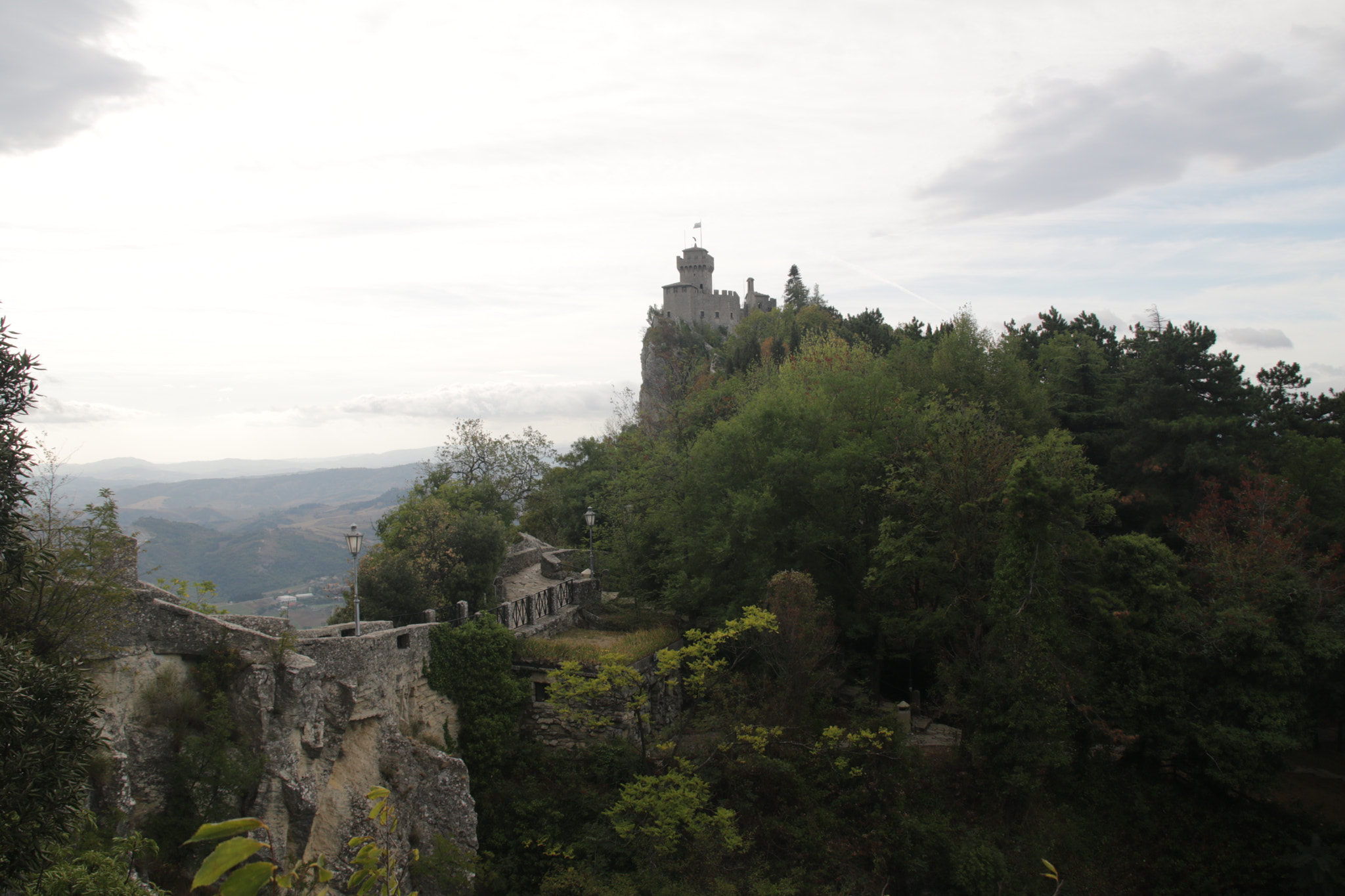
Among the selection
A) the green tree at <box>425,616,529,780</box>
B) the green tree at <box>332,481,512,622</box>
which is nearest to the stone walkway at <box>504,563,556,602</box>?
the green tree at <box>332,481,512,622</box>

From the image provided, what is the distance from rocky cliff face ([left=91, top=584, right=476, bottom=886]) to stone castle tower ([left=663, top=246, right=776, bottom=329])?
6874cm

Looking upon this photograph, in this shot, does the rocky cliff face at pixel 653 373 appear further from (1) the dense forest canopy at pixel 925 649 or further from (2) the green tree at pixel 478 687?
(2) the green tree at pixel 478 687

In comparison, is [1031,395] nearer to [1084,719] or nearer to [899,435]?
[899,435]

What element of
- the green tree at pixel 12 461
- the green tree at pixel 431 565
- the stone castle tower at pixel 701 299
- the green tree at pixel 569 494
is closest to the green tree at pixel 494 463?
the green tree at pixel 569 494

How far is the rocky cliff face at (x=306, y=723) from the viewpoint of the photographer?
13070 mm

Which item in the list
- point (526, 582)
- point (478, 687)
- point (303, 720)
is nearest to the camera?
point (303, 720)

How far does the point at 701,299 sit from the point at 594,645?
6700cm

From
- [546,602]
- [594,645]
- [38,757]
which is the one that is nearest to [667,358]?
[546,602]

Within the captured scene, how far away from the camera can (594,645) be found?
21.0 m

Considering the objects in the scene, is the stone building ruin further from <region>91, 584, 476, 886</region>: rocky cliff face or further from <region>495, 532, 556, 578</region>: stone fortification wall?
<region>495, 532, 556, 578</region>: stone fortification wall

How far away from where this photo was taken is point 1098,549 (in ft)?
69.0

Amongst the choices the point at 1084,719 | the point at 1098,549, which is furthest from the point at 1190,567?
the point at 1084,719

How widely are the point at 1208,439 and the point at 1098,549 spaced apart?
29.6 ft

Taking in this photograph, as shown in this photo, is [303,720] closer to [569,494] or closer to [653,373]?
[569,494]
